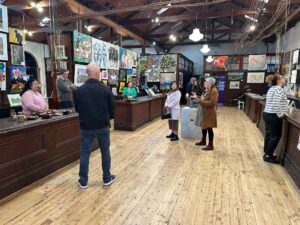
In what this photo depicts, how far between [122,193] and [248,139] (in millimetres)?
3948

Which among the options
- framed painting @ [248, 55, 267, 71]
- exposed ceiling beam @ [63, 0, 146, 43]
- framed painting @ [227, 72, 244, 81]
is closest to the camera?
exposed ceiling beam @ [63, 0, 146, 43]

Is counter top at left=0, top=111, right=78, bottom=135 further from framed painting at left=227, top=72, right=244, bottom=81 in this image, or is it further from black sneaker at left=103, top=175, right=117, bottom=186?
framed painting at left=227, top=72, right=244, bottom=81

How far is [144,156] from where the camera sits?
4254mm

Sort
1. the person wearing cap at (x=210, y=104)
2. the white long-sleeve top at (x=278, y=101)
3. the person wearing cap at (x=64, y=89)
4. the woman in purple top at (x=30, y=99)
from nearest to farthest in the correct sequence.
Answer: the woman in purple top at (x=30, y=99) → the white long-sleeve top at (x=278, y=101) → the person wearing cap at (x=210, y=104) → the person wearing cap at (x=64, y=89)

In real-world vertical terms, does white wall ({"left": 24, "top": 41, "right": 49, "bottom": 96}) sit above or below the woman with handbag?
above

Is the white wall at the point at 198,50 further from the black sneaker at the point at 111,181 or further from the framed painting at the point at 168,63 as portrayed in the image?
the black sneaker at the point at 111,181

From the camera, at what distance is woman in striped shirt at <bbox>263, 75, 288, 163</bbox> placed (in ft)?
11.9

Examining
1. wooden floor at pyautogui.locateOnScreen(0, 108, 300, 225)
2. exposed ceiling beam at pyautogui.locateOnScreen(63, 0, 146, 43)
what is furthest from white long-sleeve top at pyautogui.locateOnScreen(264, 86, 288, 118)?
exposed ceiling beam at pyautogui.locateOnScreen(63, 0, 146, 43)

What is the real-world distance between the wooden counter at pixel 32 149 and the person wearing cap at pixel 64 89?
1410mm

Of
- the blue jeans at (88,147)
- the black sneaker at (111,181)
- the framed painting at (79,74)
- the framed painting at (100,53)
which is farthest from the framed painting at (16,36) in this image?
the black sneaker at (111,181)

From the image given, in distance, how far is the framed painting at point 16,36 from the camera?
14.9 ft

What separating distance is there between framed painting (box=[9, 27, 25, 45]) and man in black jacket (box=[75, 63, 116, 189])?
2.85m

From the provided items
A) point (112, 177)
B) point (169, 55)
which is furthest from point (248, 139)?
point (169, 55)

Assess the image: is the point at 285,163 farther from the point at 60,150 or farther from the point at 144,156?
the point at 60,150
